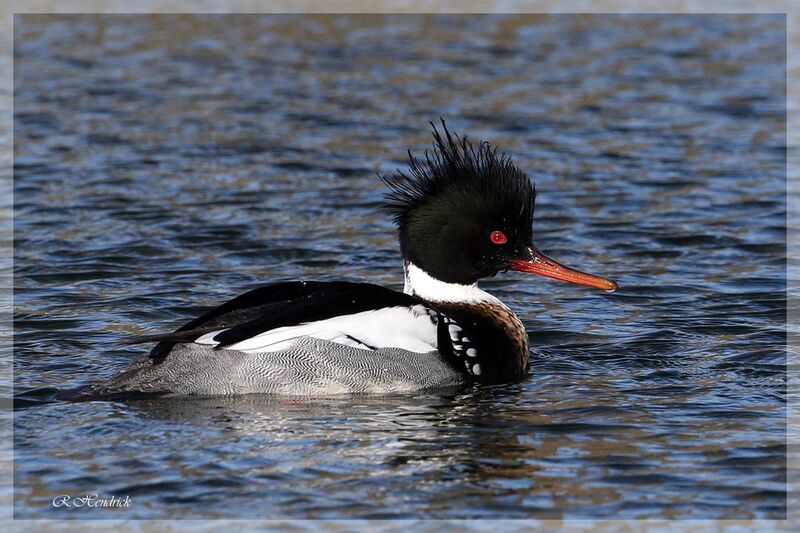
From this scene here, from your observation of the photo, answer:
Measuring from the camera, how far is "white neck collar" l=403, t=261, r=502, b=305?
386 inches

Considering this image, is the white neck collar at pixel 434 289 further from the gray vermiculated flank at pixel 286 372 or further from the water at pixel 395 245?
the gray vermiculated flank at pixel 286 372

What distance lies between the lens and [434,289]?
9828 mm

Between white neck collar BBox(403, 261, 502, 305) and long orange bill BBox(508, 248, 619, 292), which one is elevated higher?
long orange bill BBox(508, 248, 619, 292)

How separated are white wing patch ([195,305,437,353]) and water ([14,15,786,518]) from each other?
0.35m

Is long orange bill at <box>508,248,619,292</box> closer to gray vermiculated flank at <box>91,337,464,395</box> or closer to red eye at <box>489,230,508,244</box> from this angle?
red eye at <box>489,230,508,244</box>

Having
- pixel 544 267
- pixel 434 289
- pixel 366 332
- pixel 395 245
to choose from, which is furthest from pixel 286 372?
pixel 395 245

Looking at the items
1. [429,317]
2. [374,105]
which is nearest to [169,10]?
[374,105]

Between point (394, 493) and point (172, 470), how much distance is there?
122 cm

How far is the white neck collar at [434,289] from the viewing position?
32.2ft
